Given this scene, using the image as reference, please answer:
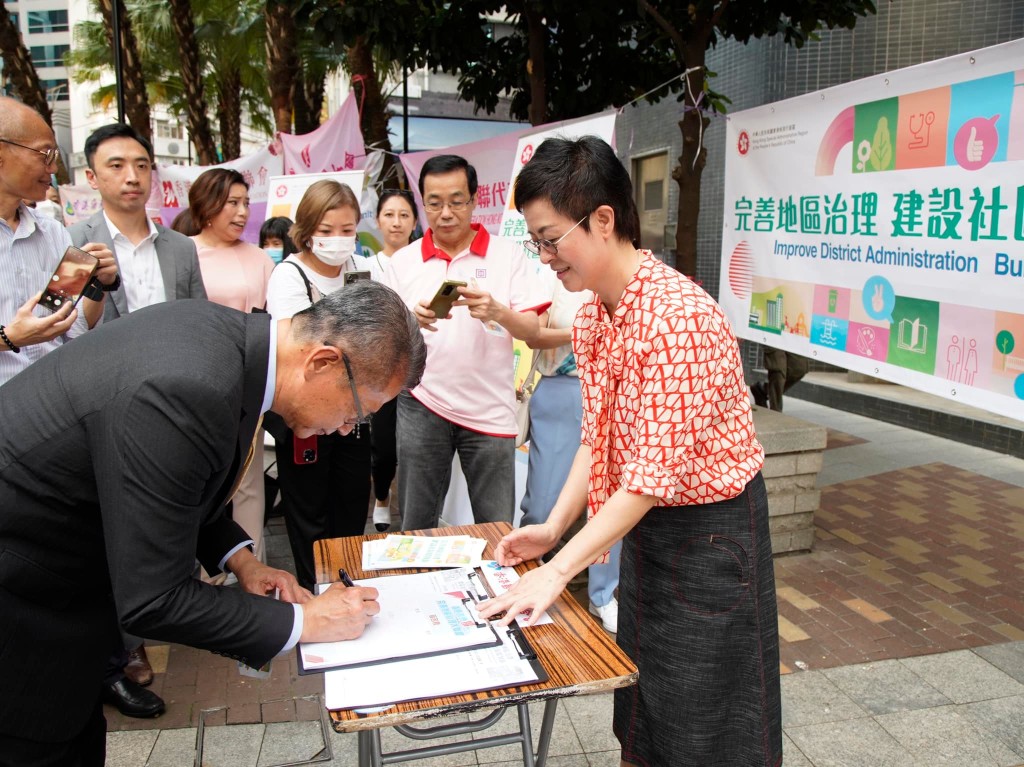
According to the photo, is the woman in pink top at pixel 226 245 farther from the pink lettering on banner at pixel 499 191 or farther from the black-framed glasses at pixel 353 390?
the black-framed glasses at pixel 353 390

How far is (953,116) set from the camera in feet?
9.91

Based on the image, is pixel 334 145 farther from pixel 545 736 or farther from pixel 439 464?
pixel 545 736

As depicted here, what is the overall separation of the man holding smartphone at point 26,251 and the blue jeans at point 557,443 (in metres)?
1.73

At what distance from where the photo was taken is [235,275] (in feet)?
12.8

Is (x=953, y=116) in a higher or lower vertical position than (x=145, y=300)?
higher

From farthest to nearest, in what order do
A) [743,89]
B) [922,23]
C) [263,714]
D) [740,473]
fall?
[743,89], [922,23], [263,714], [740,473]

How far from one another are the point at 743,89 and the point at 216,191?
233 inches

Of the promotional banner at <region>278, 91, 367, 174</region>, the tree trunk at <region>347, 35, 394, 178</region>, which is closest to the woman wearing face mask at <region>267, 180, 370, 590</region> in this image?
the promotional banner at <region>278, 91, 367, 174</region>

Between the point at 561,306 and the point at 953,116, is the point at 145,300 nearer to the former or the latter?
the point at 561,306

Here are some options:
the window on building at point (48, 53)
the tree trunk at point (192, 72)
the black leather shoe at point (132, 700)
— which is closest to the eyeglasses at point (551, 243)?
the black leather shoe at point (132, 700)

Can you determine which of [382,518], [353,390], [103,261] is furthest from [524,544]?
[382,518]

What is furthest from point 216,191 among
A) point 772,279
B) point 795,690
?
point 795,690

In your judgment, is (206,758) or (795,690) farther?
(795,690)

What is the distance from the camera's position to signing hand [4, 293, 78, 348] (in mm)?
2359
